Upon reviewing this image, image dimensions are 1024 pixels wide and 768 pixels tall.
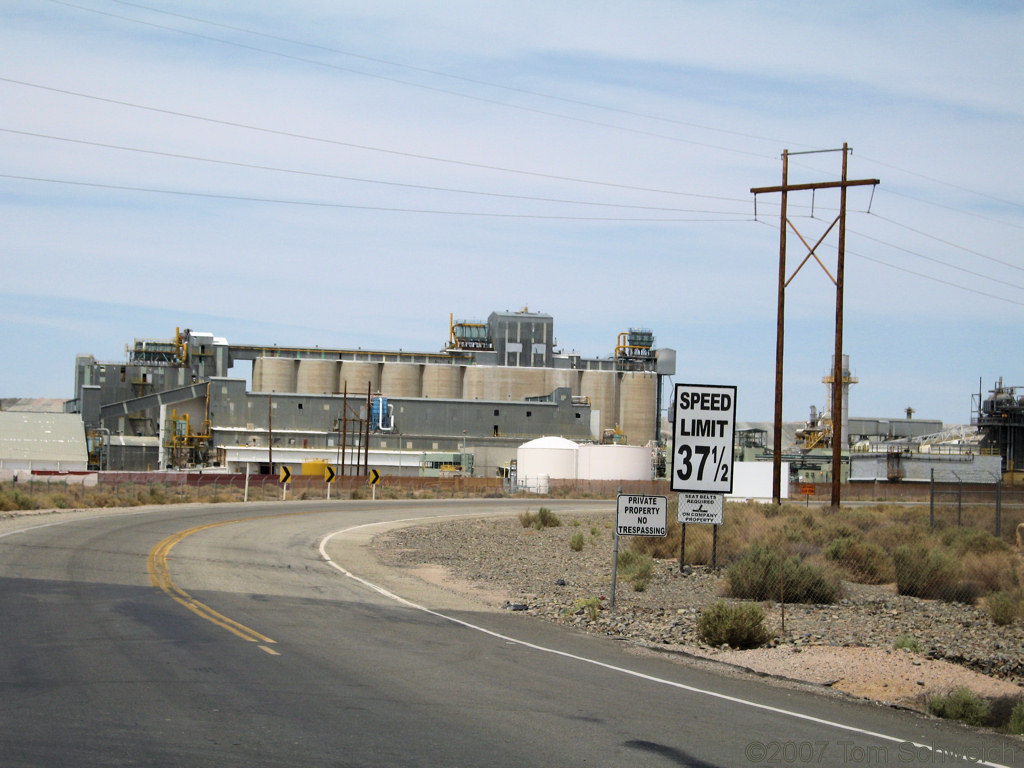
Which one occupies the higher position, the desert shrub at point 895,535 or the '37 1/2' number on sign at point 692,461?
the '37 1/2' number on sign at point 692,461

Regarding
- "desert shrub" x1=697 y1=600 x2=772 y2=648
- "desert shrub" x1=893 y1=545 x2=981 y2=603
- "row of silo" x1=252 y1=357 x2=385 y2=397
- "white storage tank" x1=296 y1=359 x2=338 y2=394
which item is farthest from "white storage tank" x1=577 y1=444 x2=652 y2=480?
"desert shrub" x1=697 y1=600 x2=772 y2=648

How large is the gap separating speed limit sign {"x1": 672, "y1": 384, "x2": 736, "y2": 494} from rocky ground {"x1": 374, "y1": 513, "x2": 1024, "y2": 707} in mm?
2241

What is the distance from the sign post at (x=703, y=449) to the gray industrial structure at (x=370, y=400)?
219 ft

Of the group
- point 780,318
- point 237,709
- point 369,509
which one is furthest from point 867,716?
point 369,509

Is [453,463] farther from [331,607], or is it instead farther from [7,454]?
[331,607]

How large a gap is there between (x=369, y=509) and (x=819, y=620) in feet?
121

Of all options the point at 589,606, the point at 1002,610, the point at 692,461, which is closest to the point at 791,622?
the point at 589,606

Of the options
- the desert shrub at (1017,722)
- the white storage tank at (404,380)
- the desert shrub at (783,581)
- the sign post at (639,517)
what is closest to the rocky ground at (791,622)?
the desert shrub at (783,581)

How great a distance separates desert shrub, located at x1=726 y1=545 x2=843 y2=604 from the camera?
18.9 m

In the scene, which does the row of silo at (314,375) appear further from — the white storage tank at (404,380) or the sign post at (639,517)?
the sign post at (639,517)

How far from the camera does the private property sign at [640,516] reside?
18.0 m

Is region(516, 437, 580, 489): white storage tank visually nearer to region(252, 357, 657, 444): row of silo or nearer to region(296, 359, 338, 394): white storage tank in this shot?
region(252, 357, 657, 444): row of silo

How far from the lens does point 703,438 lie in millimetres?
20328

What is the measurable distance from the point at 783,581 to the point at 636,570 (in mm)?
4785
